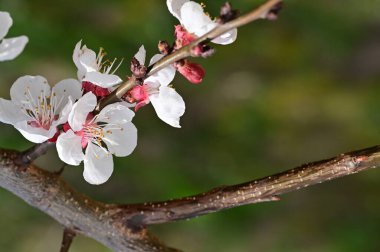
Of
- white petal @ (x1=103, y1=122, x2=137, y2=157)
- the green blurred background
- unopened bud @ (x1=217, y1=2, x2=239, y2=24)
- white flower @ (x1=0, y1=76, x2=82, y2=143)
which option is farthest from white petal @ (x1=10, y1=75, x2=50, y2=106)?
the green blurred background

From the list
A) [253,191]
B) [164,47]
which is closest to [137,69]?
[164,47]

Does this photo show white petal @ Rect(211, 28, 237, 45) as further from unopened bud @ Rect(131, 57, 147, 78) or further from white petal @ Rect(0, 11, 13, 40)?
white petal @ Rect(0, 11, 13, 40)

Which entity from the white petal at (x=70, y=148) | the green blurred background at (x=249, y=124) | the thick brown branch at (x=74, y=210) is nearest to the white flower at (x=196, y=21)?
the white petal at (x=70, y=148)

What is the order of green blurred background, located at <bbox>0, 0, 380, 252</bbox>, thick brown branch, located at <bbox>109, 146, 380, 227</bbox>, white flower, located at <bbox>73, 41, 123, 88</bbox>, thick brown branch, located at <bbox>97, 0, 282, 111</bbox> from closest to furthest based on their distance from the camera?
thick brown branch, located at <bbox>97, 0, 282, 111</bbox>, white flower, located at <bbox>73, 41, 123, 88</bbox>, thick brown branch, located at <bbox>109, 146, 380, 227</bbox>, green blurred background, located at <bbox>0, 0, 380, 252</bbox>

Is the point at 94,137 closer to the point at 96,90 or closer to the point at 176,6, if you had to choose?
the point at 96,90

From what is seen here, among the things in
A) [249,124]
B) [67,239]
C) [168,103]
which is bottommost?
[67,239]

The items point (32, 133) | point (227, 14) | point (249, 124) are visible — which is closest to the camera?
point (227, 14)

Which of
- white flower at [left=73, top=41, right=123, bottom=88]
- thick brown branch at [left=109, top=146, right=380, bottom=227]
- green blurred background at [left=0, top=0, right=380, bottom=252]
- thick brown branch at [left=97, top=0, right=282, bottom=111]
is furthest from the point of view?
green blurred background at [left=0, top=0, right=380, bottom=252]
